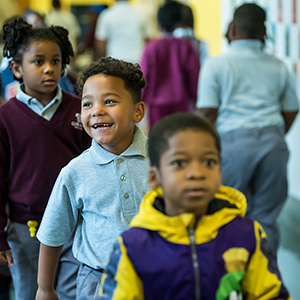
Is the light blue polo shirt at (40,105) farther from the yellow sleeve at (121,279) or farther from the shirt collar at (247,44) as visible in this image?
the shirt collar at (247,44)

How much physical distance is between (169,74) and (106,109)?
117 inches

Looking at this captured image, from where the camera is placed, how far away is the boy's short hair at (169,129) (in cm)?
132

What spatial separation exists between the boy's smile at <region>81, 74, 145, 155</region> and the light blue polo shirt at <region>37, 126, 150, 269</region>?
0.06m

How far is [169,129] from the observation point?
1332mm

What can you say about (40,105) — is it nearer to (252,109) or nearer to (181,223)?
(181,223)

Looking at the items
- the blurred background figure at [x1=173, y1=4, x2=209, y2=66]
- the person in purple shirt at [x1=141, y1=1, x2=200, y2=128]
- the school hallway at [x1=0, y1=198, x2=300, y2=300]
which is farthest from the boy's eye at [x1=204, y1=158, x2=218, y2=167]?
the blurred background figure at [x1=173, y1=4, x2=209, y2=66]

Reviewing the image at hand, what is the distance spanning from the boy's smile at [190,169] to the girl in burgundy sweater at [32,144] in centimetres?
93

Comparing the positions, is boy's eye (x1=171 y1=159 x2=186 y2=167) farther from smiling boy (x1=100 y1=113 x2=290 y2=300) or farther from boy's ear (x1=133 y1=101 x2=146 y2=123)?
boy's ear (x1=133 y1=101 x2=146 y2=123)

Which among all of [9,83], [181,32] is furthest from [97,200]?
[181,32]

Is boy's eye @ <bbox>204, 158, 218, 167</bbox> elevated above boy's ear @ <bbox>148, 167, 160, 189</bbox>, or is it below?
above

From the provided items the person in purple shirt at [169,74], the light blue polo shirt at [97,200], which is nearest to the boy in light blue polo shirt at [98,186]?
the light blue polo shirt at [97,200]

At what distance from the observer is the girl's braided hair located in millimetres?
2305

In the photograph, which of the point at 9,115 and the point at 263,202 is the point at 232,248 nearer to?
the point at 9,115

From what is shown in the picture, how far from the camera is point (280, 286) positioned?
4.39ft
